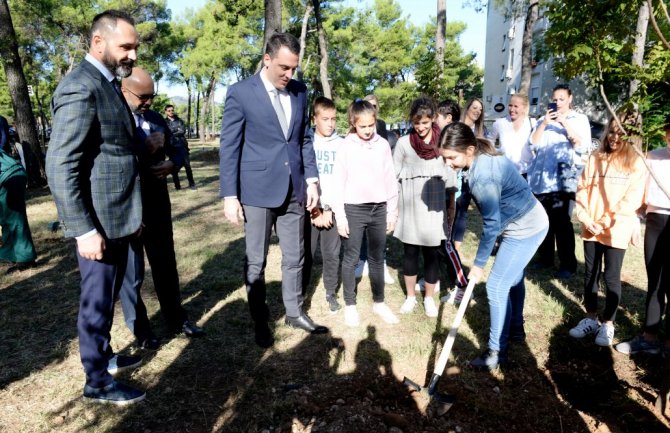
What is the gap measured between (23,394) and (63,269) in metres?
2.76

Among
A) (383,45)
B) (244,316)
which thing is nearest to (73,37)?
(383,45)

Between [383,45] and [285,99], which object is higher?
[383,45]

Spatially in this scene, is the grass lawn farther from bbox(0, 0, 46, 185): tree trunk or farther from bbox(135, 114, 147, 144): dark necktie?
bbox(0, 0, 46, 185): tree trunk

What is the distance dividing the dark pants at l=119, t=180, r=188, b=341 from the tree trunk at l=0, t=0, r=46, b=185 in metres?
9.34

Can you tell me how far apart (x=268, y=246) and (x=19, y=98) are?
439 inches

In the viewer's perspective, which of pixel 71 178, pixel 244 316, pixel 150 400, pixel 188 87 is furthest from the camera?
pixel 188 87

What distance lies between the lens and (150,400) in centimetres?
274

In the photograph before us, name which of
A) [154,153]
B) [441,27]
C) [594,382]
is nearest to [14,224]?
[154,153]

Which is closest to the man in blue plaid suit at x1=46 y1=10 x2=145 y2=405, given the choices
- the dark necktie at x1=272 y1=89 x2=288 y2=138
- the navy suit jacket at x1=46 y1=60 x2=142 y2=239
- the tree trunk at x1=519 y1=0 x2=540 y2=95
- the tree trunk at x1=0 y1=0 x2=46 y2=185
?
the navy suit jacket at x1=46 y1=60 x2=142 y2=239

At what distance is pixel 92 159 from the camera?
2.38 meters

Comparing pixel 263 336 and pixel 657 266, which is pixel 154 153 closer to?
pixel 263 336

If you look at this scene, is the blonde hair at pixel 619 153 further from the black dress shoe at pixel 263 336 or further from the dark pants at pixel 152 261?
the dark pants at pixel 152 261

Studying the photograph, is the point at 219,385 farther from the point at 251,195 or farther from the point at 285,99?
the point at 285,99

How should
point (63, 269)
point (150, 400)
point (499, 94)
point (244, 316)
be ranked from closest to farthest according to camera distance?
1. point (150, 400)
2. point (244, 316)
3. point (63, 269)
4. point (499, 94)
